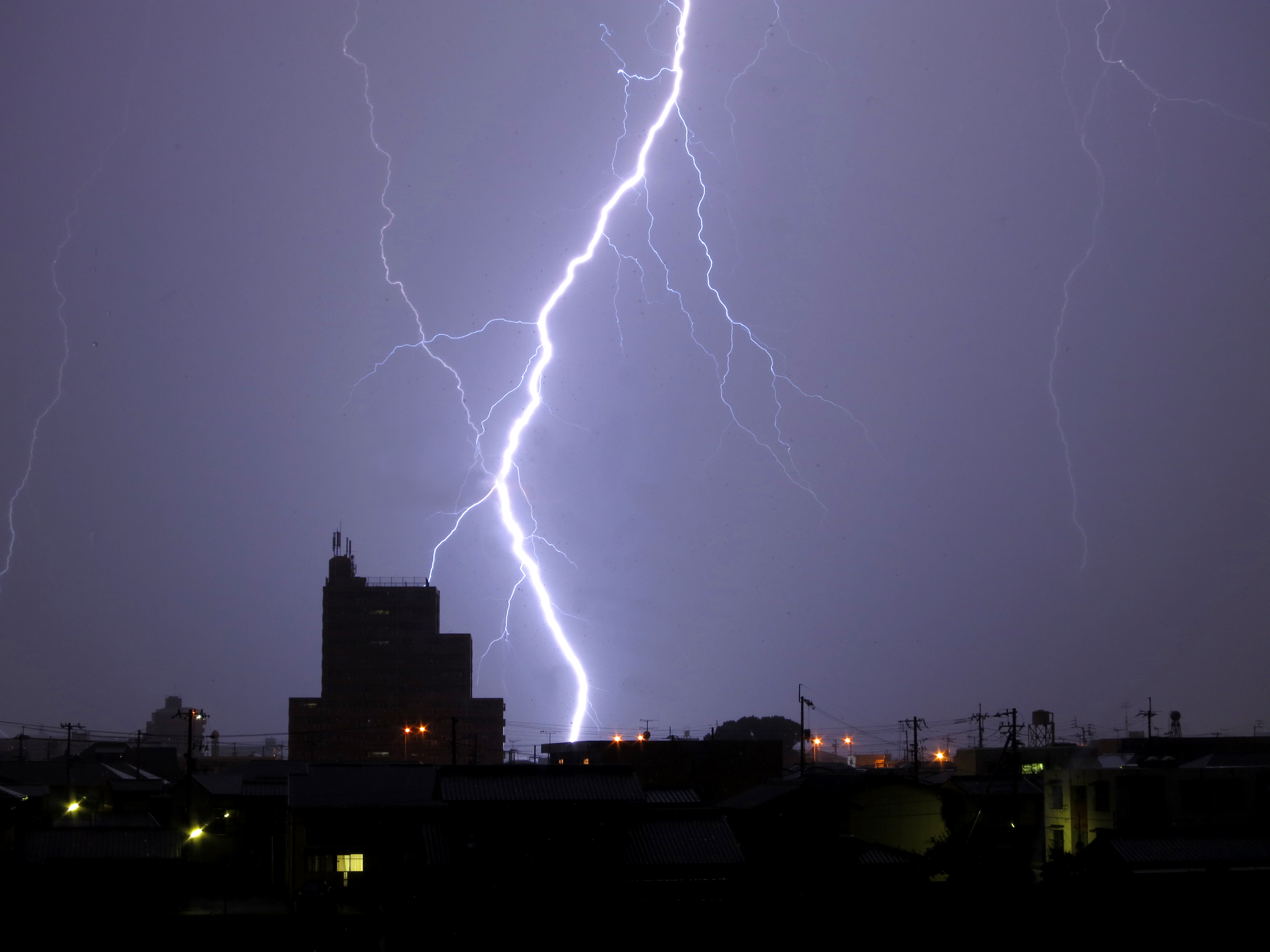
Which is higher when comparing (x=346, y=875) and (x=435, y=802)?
(x=435, y=802)

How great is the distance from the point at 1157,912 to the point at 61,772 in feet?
132

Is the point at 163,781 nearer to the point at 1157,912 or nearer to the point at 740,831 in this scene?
the point at 740,831

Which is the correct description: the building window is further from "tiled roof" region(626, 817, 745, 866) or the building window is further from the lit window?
the lit window

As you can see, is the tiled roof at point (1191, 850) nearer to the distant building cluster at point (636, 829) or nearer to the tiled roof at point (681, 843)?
the distant building cluster at point (636, 829)

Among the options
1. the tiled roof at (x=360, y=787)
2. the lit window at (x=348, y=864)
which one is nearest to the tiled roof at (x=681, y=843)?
the tiled roof at (x=360, y=787)

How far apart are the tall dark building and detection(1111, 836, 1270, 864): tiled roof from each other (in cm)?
6880

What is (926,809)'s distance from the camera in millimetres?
28188

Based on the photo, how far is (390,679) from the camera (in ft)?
305

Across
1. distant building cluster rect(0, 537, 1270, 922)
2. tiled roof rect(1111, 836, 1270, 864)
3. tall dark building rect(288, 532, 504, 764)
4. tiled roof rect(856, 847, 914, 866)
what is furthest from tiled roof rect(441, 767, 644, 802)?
tall dark building rect(288, 532, 504, 764)

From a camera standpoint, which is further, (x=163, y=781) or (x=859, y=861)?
(x=163, y=781)

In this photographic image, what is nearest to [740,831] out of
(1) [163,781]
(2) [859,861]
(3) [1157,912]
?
(2) [859,861]

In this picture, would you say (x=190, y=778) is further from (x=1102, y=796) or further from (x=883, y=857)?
(x=1102, y=796)

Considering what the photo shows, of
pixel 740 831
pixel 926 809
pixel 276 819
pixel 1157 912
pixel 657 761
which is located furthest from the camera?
pixel 657 761

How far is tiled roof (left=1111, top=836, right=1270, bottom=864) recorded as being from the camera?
22250mm
